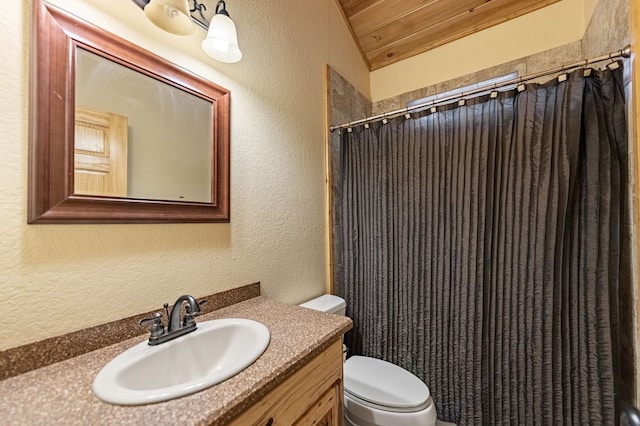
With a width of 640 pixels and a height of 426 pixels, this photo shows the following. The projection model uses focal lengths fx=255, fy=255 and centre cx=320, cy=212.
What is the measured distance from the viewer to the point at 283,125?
58.1 inches

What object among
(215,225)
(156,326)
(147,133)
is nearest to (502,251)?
(215,225)

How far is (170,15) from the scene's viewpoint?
834 mm

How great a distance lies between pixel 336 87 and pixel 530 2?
1.38 meters

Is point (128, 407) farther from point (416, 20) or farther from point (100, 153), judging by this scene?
point (416, 20)

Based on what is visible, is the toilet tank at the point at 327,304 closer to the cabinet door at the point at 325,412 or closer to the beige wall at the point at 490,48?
the cabinet door at the point at 325,412

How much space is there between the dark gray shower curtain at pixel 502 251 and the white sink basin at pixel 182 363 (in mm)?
1028

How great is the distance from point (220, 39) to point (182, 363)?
47.1 inches

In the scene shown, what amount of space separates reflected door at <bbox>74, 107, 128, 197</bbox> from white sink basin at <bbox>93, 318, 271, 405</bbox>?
510mm

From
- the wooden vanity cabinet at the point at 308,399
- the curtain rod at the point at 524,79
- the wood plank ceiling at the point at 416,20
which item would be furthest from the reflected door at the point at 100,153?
the wood plank ceiling at the point at 416,20

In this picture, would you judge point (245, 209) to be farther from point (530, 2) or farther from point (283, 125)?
point (530, 2)

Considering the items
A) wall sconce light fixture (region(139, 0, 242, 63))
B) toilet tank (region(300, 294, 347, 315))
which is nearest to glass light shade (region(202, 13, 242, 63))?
wall sconce light fixture (region(139, 0, 242, 63))

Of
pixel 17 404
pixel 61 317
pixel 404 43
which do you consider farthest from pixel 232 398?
pixel 404 43

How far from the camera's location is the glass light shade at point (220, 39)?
3.31ft

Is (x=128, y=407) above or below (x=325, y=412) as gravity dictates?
above
